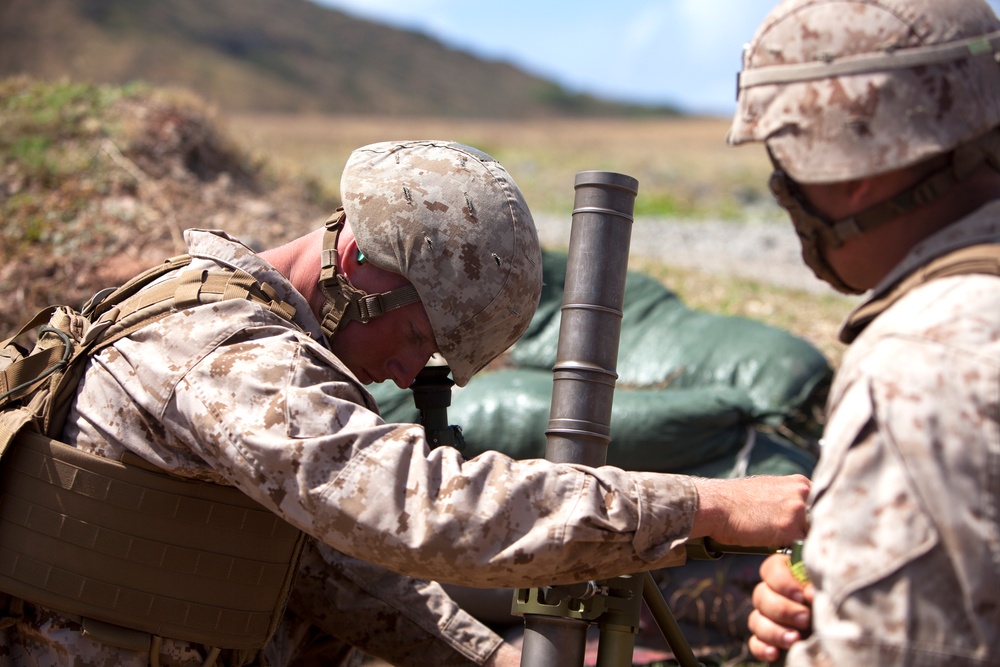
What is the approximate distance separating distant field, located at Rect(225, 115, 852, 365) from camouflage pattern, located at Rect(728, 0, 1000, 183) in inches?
164

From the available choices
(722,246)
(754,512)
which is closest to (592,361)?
(754,512)

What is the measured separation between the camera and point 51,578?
2381mm

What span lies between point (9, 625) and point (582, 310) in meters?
1.53

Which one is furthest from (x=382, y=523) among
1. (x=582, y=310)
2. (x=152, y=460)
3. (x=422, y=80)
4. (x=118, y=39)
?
(x=422, y=80)

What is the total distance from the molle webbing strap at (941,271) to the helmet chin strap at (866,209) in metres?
0.11

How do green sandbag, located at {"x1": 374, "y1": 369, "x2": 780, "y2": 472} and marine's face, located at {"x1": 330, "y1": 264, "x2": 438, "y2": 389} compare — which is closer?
marine's face, located at {"x1": 330, "y1": 264, "x2": 438, "y2": 389}

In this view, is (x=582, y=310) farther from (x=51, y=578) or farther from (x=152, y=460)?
(x=51, y=578)

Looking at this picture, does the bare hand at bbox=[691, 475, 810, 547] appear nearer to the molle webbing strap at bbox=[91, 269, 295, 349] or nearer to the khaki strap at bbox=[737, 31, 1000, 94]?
the khaki strap at bbox=[737, 31, 1000, 94]

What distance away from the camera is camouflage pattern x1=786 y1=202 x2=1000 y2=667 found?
5.02ft

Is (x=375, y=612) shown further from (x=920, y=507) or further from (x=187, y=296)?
(x=920, y=507)

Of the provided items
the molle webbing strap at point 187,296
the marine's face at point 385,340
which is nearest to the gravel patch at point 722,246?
the marine's face at point 385,340

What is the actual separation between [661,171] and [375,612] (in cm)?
1710

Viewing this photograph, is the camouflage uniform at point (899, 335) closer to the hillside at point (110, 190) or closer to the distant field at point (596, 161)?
the hillside at point (110, 190)

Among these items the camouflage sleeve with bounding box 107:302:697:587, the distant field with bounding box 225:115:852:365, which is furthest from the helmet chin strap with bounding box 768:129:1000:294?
the distant field with bounding box 225:115:852:365
